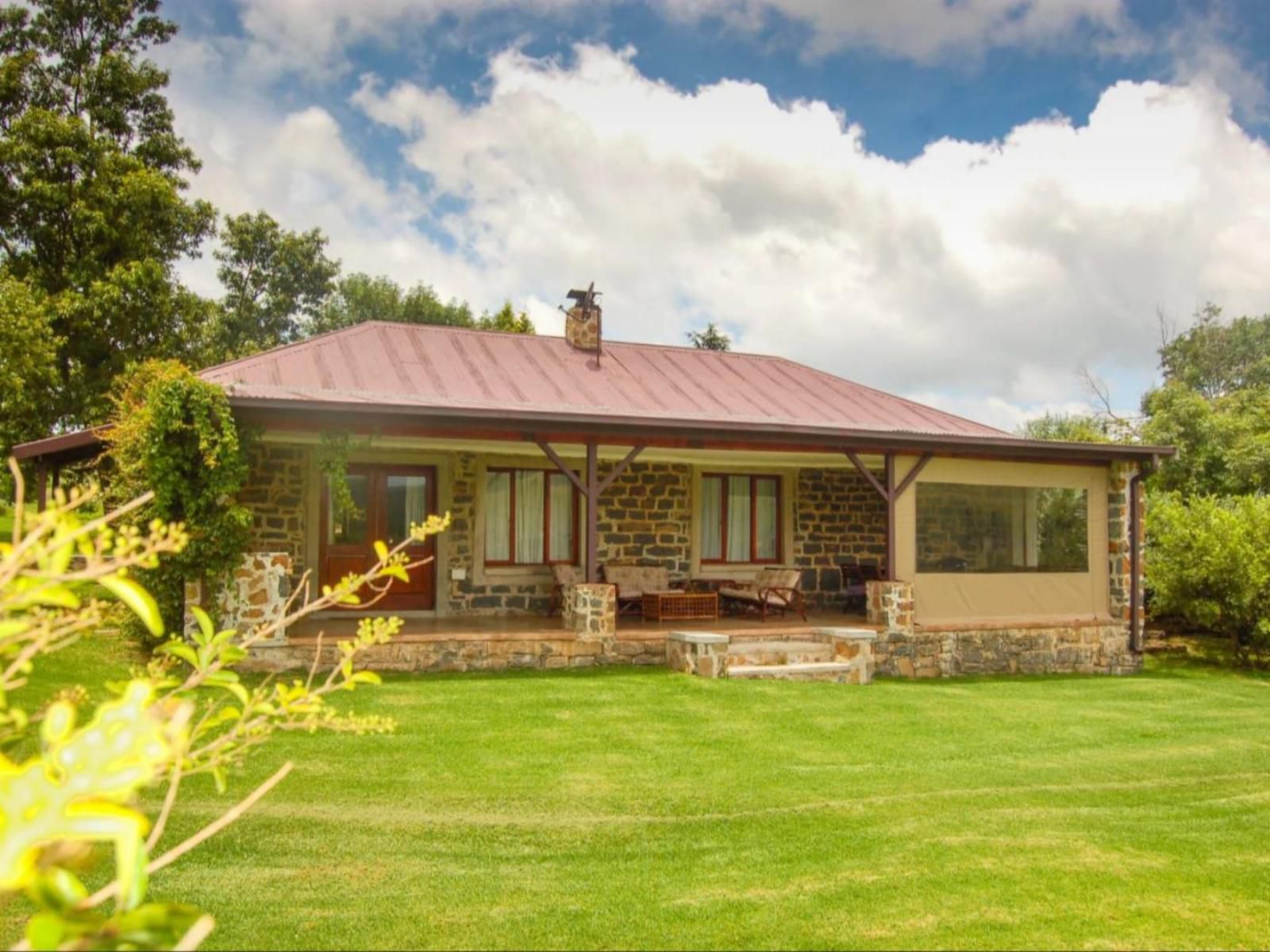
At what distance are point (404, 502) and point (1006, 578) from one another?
7848 mm

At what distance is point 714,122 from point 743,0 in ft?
11.2

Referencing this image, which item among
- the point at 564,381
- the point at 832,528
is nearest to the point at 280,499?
the point at 564,381

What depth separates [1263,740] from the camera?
28.6 feet


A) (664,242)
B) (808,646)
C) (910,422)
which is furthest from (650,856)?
(664,242)

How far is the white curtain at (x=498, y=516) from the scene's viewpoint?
13.4 meters

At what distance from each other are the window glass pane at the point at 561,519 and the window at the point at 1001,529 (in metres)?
4.96

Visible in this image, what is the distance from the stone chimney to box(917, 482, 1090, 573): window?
5.39 m

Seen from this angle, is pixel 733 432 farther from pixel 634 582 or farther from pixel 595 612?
pixel 634 582

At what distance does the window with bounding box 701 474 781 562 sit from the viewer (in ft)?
48.4

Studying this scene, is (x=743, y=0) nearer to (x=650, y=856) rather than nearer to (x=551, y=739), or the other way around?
(x=551, y=739)

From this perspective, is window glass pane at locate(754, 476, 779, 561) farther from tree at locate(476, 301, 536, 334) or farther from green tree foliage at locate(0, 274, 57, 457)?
green tree foliage at locate(0, 274, 57, 457)

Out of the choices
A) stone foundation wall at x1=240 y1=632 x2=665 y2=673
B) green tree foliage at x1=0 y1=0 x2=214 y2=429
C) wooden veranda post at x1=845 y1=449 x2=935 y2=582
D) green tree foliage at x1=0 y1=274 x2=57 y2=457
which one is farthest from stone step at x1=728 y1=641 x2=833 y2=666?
green tree foliage at x1=0 y1=0 x2=214 y2=429

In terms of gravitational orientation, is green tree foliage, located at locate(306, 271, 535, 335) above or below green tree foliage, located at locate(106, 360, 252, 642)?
above

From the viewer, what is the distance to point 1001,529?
14.6m
